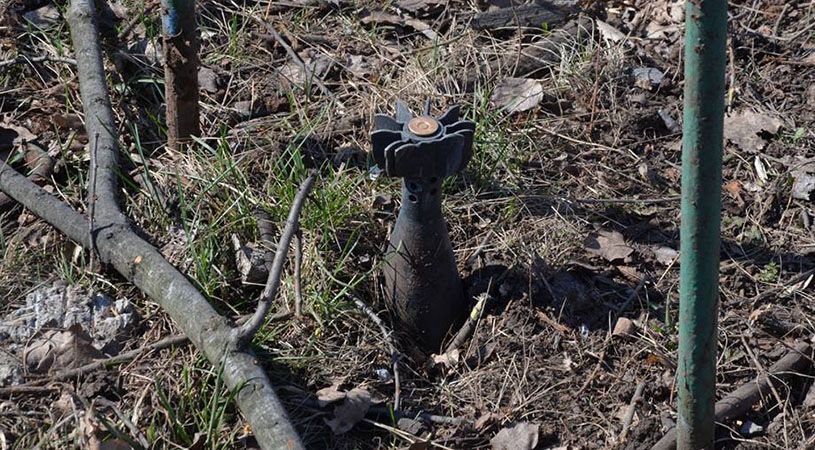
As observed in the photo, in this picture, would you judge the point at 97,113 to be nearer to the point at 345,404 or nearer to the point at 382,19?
the point at 382,19

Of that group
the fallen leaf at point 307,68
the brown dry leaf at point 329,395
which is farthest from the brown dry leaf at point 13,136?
the brown dry leaf at point 329,395

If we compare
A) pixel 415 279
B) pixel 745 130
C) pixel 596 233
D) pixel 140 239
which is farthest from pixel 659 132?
pixel 140 239

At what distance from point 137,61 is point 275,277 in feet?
5.39

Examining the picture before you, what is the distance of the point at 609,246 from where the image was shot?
3.52 meters

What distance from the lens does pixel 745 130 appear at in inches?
156

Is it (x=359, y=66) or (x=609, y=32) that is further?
(x=609, y=32)

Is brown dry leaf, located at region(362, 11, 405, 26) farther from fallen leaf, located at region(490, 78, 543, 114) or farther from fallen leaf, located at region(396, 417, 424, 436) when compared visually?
fallen leaf, located at region(396, 417, 424, 436)

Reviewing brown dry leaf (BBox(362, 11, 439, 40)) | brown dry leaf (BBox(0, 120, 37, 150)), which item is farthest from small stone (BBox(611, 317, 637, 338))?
brown dry leaf (BBox(0, 120, 37, 150))

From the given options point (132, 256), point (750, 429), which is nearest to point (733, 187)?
point (750, 429)

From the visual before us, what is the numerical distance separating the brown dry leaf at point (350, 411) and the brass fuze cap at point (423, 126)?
2.61ft

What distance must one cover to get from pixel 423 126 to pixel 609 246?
89 centimetres

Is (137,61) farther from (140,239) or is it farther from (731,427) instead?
(731,427)

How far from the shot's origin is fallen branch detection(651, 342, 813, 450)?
2912 mm

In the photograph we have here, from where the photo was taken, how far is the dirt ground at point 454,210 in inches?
119
